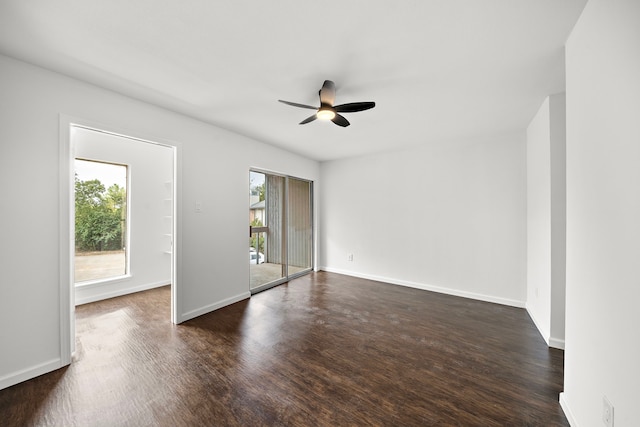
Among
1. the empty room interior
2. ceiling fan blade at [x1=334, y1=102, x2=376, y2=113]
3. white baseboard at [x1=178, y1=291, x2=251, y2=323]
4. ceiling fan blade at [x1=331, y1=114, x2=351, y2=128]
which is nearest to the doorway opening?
the empty room interior

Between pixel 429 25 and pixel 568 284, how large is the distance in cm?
198

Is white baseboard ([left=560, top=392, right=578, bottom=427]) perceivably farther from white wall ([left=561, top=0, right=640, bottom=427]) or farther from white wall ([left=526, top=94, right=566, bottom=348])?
white wall ([left=526, top=94, right=566, bottom=348])

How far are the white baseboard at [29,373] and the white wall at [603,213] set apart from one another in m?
3.75

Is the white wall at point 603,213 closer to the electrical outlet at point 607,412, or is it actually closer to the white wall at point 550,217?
the electrical outlet at point 607,412

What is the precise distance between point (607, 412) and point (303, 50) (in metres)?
2.74

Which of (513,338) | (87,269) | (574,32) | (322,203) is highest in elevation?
(574,32)

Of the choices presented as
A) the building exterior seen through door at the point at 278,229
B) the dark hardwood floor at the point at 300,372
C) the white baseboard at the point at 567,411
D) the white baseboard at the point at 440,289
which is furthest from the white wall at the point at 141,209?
the white baseboard at the point at 567,411

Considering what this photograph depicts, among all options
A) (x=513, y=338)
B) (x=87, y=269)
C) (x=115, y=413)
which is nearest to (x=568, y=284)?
(x=513, y=338)

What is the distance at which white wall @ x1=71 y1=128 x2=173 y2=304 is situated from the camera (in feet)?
12.3

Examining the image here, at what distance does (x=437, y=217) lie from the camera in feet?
13.7

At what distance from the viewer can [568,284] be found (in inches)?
64.8

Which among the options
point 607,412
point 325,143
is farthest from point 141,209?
point 607,412

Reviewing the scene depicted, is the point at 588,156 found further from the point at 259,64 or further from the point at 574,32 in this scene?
the point at 259,64

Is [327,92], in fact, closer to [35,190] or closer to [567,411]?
[35,190]
